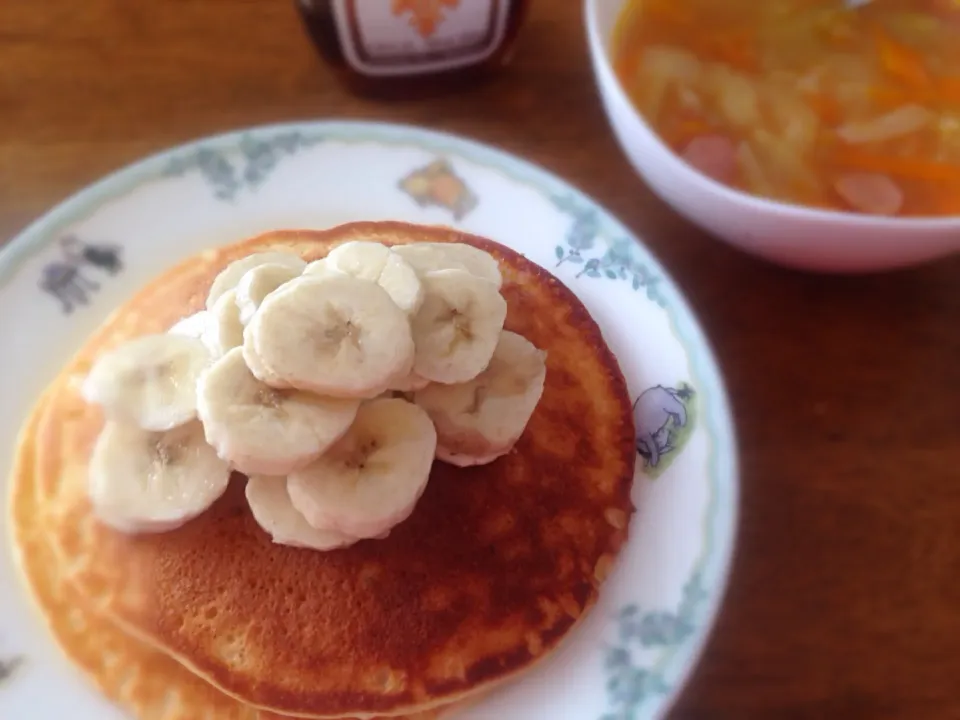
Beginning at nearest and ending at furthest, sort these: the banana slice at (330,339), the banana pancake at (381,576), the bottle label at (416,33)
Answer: the banana slice at (330,339) → the banana pancake at (381,576) → the bottle label at (416,33)

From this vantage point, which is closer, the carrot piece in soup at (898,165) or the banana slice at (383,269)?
the banana slice at (383,269)

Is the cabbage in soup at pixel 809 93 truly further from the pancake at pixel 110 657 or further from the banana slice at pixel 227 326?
the pancake at pixel 110 657

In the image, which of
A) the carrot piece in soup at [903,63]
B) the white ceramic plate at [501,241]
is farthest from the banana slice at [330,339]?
the carrot piece in soup at [903,63]

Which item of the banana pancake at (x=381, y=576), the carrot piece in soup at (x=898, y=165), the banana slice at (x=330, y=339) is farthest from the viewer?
the carrot piece in soup at (x=898, y=165)

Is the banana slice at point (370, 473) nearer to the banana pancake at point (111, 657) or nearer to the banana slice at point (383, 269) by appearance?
the banana slice at point (383, 269)

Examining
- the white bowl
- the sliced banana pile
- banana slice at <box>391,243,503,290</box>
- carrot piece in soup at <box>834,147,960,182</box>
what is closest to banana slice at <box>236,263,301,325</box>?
the sliced banana pile

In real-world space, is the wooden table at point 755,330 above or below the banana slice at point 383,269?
below

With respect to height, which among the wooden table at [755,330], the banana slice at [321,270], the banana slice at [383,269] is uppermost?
the banana slice at [321,270]
